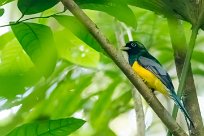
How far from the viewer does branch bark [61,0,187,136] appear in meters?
0.77

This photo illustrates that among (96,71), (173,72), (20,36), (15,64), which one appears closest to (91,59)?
(96,71)

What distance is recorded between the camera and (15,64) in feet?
3.60

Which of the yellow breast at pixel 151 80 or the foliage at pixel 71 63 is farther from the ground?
the foliage at pixel 71 63

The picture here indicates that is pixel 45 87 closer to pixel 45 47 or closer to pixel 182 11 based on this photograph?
pixel 45 47

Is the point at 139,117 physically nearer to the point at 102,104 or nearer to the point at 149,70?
the point at 102,104

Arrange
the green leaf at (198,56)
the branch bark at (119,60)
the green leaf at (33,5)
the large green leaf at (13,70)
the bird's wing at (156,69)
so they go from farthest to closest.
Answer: the bird's wing at (156,69)
the green leaf at (198,56)
the large green leaf at (13,70)
the green leaf at (33,5)
the branch bark at (119,60)

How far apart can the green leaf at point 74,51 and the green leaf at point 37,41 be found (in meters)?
0.16

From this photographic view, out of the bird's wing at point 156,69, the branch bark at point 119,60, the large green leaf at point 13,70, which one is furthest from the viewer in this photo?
the bird's wing at point 156,69

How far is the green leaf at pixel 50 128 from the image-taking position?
839 millimetres

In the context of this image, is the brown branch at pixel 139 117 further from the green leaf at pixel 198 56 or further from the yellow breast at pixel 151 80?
the yellow breast at pixel 151 80

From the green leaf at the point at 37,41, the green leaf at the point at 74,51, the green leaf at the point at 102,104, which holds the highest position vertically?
the green leaf at the point at 37,41

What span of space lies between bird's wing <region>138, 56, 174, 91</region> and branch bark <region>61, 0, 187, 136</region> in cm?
54

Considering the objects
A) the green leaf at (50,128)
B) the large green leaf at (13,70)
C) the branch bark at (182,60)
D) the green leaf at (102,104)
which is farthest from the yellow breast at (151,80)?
the green leaf at (50,128)

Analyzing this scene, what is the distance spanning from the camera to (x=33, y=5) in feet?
2.91
